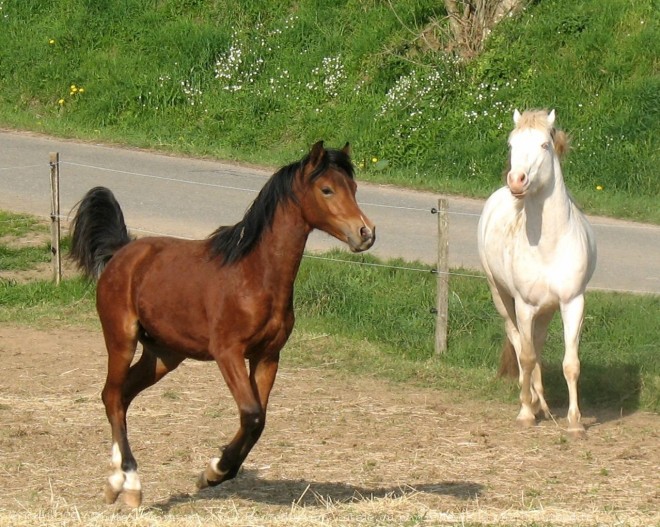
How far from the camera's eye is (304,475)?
269 inches

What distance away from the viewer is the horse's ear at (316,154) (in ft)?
19.0

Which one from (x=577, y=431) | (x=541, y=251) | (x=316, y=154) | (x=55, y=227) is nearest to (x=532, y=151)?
(x=541, y=251)

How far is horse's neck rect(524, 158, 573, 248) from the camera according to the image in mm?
7902

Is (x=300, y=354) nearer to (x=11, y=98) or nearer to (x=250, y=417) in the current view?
(x=250, y=417)

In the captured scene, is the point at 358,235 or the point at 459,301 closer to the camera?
the point at 358,235

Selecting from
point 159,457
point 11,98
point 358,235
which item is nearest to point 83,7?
point 11,98

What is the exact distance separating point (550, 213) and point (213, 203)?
6732 millimetres

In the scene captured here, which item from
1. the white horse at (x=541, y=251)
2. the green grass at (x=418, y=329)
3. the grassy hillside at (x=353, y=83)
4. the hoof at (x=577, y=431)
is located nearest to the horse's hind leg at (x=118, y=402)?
the white horse at (x=541, y=251)

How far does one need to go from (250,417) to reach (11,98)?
14.5 metres

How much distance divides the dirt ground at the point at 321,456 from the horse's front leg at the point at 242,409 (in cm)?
22

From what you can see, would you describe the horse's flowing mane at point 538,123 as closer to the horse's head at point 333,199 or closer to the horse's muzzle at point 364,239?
the horse's head at point 333,199

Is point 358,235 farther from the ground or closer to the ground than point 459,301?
farther from the ground

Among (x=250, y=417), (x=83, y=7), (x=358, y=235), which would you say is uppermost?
(x=83, y=7)

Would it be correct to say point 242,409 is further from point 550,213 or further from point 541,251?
point 550,213
